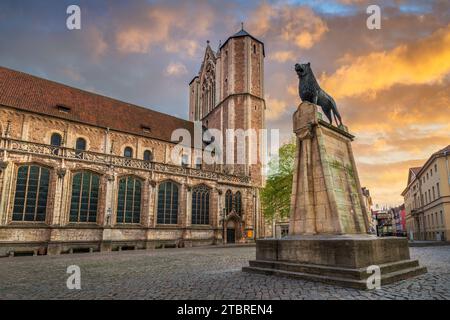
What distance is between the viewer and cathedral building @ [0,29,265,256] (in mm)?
21391

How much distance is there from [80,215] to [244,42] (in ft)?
113

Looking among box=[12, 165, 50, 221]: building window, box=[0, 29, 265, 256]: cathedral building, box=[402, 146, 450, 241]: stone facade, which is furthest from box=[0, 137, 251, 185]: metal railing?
box=[402, 146, 450, 241]: stone facade

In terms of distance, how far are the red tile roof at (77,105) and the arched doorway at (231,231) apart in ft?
42.9

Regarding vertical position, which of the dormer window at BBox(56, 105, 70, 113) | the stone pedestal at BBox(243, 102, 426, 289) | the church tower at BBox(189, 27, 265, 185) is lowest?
the stone pedestal at BBox(243, 102, 426, 289)

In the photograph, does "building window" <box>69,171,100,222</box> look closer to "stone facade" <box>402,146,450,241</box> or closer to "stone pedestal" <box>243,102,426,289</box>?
"stone pedestal" <box>243,102,426,289</box>

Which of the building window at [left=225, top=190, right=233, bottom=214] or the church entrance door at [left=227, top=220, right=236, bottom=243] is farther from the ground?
the building window at [left=225, top=190, right=233, bottom=214]

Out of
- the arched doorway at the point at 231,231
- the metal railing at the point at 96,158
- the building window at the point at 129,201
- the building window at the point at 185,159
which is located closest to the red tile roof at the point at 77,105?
the building window at the point at 185,159

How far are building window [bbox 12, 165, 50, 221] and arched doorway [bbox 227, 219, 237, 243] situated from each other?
787 inches

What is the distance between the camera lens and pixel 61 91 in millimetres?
30531

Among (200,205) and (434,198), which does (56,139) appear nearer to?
(200,205)

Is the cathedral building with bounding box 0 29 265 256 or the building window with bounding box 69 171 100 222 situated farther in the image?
the building window with bounding box 69 171 100 222

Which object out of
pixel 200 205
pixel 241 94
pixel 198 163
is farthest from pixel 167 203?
pixel 241 94

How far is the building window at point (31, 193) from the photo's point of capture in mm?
21000

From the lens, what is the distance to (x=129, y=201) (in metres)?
26.8
